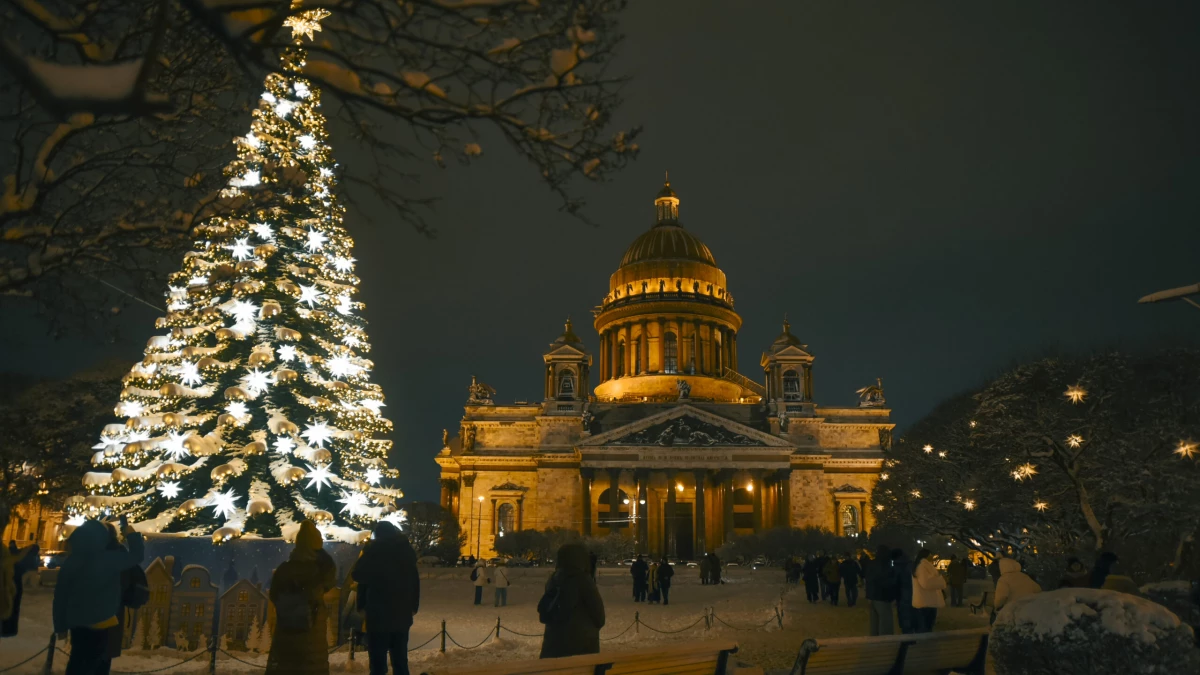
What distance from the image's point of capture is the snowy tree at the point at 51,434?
130 feet

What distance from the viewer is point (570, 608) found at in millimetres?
7496

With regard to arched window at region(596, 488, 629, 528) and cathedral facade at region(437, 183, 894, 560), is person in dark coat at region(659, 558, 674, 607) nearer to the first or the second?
cathedral facade at region(437, 183, 894, 560)

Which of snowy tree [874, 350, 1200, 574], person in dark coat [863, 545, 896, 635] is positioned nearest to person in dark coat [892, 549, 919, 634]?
person in dark coat [863, 545, 896, 635]

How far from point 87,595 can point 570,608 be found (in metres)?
4.54

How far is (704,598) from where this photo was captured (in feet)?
93.2

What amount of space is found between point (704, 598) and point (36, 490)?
33.1 metres

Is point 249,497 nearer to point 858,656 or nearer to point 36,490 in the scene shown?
point 858,656

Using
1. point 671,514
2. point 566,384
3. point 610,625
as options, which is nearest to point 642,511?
point 671,514

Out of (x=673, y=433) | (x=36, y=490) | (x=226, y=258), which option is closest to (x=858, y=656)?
(x=226, y=258)

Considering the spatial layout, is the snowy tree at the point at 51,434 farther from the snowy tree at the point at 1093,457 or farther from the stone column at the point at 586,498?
the snowy tree at the point at 1093,457

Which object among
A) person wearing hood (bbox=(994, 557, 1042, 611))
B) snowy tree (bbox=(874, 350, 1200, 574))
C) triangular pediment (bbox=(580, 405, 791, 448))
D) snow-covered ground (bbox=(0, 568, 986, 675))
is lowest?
snow-covered ground (bbox=(0, 568, 986, 675))

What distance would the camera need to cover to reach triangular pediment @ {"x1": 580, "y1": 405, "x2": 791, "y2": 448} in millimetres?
57188

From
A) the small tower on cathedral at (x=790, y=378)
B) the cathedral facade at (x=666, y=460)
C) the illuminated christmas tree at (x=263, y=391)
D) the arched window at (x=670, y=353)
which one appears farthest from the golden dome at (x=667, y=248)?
the illuminated christmas tree at (x=263, y=391)

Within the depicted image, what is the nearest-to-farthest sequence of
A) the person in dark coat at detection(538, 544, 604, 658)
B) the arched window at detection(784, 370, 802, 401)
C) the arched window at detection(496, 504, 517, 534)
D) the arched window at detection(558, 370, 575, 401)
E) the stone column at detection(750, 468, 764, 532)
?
the person in dark coat at detection(538, 544, 604, 658)
the stone column at detection(750, 468, 764, 532)
the arched window at detection(496, 504, 517, 534)
the arched window at detection(784, 370, 802, 401)
the arched window at detection(558, 370, 575, 401)
